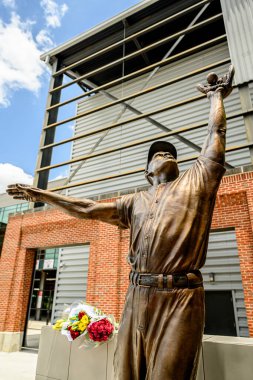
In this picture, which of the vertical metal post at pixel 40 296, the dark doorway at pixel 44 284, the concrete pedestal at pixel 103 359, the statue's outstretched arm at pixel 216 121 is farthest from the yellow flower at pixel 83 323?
the vertical metal post at pixel 40 296

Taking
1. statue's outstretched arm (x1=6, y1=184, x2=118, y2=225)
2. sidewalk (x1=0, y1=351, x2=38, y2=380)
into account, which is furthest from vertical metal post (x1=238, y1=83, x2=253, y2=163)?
sidewalk (x1=0, y1=351, x2=38, y2=380)

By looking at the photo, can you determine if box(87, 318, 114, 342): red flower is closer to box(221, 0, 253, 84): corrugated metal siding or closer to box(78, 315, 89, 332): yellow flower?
box(78, 315, 89, 332): yellow flower

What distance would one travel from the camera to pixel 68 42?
1274 centimetres

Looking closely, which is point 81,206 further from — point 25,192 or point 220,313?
point 220,313

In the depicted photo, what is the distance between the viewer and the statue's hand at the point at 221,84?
92.1 inches

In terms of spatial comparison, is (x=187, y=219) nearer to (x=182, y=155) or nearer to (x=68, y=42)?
(x=182, y=155)

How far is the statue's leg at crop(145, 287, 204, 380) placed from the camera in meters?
1.67

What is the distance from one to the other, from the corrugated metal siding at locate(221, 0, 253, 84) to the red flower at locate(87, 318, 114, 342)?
7.31 m

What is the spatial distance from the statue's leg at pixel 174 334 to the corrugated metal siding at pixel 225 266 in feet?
27.8

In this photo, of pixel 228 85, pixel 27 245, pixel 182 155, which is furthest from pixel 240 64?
pixel 27 245

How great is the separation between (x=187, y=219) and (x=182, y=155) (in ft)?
31.5

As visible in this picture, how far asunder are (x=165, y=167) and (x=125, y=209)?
0.49 metres

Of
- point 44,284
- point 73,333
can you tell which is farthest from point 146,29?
point 44,284

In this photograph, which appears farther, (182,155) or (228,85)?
(182,155)
